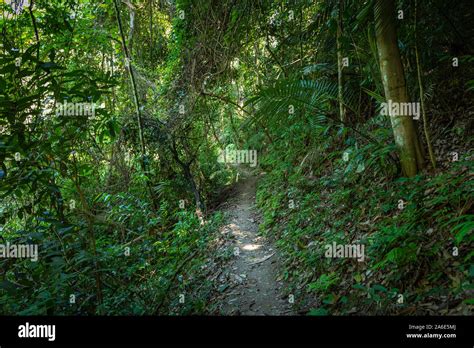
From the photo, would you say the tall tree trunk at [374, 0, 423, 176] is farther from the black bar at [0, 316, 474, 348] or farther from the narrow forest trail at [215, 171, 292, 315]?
the black bar at [0, 316, 474, 348]

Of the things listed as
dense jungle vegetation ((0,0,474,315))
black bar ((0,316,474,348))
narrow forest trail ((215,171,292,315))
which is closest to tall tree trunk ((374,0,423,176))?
dense jungle vegetation ((0,0,474,315))

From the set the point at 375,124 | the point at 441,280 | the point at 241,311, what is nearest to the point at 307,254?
the point at 241,311

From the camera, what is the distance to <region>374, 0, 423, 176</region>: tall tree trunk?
3.75 metres

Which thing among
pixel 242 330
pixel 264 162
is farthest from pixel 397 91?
pixel 264 162

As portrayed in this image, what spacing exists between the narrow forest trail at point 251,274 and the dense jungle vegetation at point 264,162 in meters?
0.16

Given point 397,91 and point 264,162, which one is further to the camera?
point 264,162

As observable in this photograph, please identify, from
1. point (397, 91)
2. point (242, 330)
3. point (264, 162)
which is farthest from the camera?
point (264, 162)

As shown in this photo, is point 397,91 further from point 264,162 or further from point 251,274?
point 264,162

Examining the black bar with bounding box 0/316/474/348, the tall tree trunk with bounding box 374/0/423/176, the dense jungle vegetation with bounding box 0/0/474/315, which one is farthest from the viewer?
the tall tree trunk with bounding box 374/0/423/176

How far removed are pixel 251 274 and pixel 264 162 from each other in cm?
537

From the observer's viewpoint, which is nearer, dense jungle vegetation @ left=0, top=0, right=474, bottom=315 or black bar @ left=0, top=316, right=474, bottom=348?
black bar @ left=0, top=316, right=474, bottom=348

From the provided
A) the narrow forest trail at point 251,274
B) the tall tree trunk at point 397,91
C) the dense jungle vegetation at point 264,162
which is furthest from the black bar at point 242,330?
the tall tree trunk at point 397,91

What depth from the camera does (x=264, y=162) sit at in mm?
9727

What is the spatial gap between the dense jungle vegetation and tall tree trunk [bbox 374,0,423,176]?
0.6 inches
